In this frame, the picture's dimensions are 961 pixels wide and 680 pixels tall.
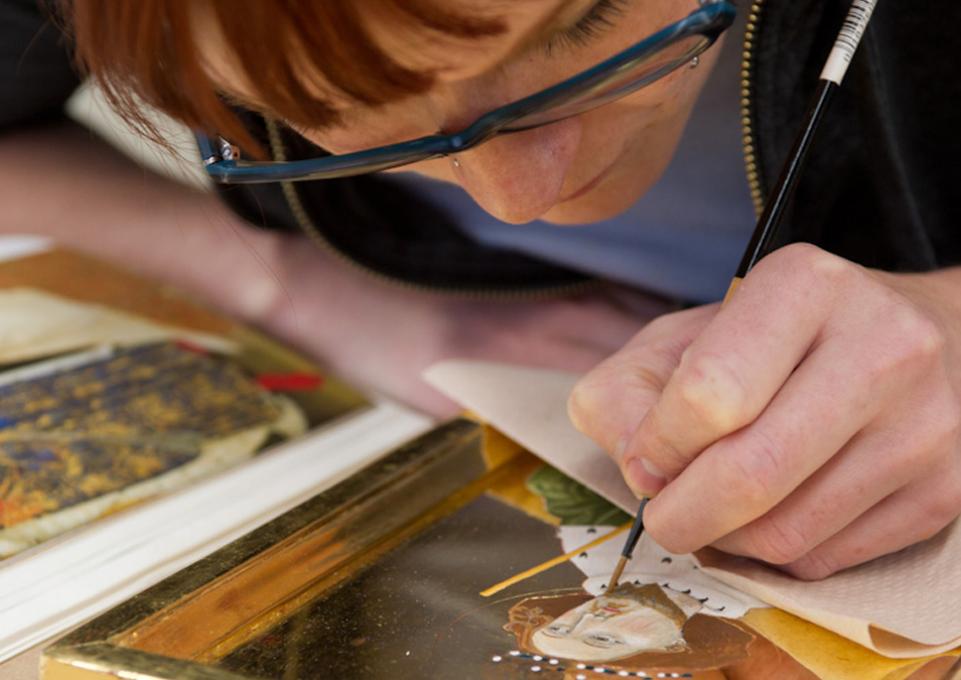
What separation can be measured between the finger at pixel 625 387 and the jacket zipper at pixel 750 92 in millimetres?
187

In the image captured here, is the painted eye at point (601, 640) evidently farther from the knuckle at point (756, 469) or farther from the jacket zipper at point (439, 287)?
the jacket zipper at point (439, 287)

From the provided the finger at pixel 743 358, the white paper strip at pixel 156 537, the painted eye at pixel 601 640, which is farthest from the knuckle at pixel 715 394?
the white paper strip at pixel 156 537

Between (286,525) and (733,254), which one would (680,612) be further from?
(733,254)

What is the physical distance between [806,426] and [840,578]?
3.7 inches

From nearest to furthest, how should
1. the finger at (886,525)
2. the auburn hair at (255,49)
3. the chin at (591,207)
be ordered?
the auburn hair at (255,49) < the finger at (886,525) < the chin at (591,207)

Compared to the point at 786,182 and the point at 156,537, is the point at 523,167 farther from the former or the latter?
the point at 156,537

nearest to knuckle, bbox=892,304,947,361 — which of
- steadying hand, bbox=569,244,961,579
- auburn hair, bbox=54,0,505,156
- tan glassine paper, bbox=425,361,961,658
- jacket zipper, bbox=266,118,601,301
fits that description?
steadying hand, bbox=569,244,961,579

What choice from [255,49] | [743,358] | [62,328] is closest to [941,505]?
[743,358]

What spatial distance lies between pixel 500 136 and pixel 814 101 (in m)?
0.17

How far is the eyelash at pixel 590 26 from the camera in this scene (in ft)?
1.47

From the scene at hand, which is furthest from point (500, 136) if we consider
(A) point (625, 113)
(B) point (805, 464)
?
(B) point (805, 464)

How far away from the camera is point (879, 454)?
18.1 inches

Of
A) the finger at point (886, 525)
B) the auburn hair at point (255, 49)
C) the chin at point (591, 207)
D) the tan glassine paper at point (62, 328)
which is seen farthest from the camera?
the tan glassine paper at point (62, 328)

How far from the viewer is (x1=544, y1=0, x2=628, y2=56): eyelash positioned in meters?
0.45
